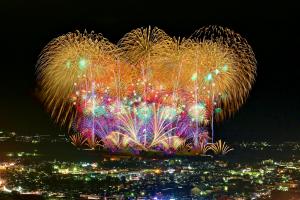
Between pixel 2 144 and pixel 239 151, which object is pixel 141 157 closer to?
pixel 239 151

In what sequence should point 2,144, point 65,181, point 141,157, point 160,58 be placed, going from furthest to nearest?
point 2,144 → point 141,157 → point 65,181 → point 160,58

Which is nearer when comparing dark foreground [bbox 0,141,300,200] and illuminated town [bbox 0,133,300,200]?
dark foreground [bbox 0,141,300,200]

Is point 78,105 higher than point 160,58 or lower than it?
lower

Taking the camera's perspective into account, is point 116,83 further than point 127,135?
No

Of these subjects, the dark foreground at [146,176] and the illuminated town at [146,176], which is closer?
the dark foreground at [146,176]

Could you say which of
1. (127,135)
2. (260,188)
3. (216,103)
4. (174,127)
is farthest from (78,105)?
(260,188)
